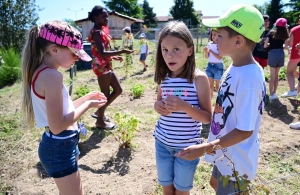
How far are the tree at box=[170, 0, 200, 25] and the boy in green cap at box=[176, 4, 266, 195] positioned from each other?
47531mm

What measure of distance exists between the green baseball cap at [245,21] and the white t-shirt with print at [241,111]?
0.56 ft

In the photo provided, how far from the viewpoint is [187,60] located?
5.44 feet

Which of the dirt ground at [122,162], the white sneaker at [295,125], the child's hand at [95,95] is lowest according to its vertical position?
the dirt ground at [122,162]

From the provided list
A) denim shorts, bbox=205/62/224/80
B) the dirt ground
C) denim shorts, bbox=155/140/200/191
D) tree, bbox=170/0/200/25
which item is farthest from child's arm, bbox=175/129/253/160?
tree, bbox=170/0/200/25

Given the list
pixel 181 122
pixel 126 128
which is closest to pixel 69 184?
pixel 181 122

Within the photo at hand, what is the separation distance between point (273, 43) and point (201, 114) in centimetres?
441

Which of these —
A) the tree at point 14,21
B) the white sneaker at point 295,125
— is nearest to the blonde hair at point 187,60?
the white sneaker at point 295,125

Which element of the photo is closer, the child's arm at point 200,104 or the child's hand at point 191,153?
the child's hand at point 191,153

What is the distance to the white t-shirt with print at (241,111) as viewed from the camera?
48.9 inches

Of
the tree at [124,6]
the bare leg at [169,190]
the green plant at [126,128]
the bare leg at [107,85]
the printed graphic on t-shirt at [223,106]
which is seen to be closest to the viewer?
the printed graphic on t-shirt at [223,106]

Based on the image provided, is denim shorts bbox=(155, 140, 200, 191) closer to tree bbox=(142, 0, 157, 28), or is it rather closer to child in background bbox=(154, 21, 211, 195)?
child in background bbox=(154, 21, 211, 195)

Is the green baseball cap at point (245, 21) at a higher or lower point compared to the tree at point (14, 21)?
lower

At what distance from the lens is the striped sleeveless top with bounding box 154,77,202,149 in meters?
1.65

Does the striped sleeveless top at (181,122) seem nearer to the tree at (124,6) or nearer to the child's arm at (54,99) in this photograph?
the child's arm at (54,99)
